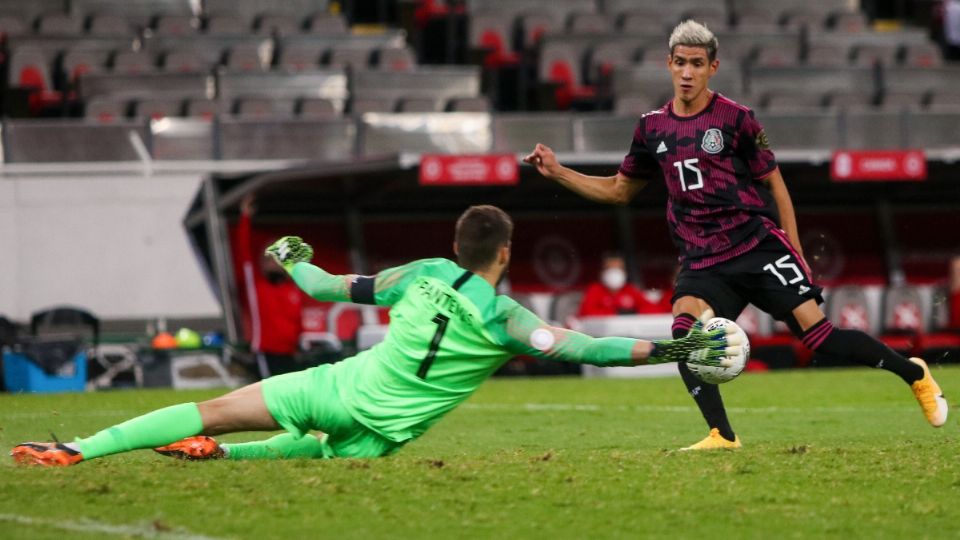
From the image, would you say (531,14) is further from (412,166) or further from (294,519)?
(294,519)

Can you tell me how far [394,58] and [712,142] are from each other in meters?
17.4

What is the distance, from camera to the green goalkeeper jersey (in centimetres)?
655

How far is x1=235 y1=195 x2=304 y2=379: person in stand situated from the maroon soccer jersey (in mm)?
11016

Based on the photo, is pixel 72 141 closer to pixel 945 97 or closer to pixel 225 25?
pixel 225 25

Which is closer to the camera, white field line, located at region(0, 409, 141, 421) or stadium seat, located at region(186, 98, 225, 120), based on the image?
white field line, located at region(0, 409, 141, 421)

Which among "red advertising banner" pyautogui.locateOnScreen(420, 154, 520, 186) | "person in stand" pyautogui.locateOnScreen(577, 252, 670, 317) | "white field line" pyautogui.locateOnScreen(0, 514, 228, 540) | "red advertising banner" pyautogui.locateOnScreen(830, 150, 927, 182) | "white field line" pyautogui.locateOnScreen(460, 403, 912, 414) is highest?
"white field line" pyautogui.locateOnScreen(0, 514, 228, 540)

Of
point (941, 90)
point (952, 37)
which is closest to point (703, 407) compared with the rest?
A: point (941, 90)

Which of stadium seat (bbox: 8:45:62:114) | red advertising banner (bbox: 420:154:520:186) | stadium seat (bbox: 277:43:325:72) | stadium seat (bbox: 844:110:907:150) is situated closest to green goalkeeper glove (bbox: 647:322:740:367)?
red advertising banner (bbox: 420:154:520:186)

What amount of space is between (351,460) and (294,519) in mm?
1291

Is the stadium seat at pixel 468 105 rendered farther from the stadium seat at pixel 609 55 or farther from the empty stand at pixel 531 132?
the stadium seat at pixel 609 55

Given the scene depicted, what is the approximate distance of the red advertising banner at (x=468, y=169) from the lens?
1972 centimetres

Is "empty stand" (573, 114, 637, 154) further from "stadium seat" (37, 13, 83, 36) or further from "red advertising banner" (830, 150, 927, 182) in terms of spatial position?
"stadium seat" (37, 13, 83, 36)

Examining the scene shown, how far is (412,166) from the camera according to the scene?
1973cm

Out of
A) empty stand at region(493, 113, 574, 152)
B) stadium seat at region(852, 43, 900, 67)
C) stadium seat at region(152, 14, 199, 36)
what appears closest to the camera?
empty stand at region(493, 113, 574, 152)
